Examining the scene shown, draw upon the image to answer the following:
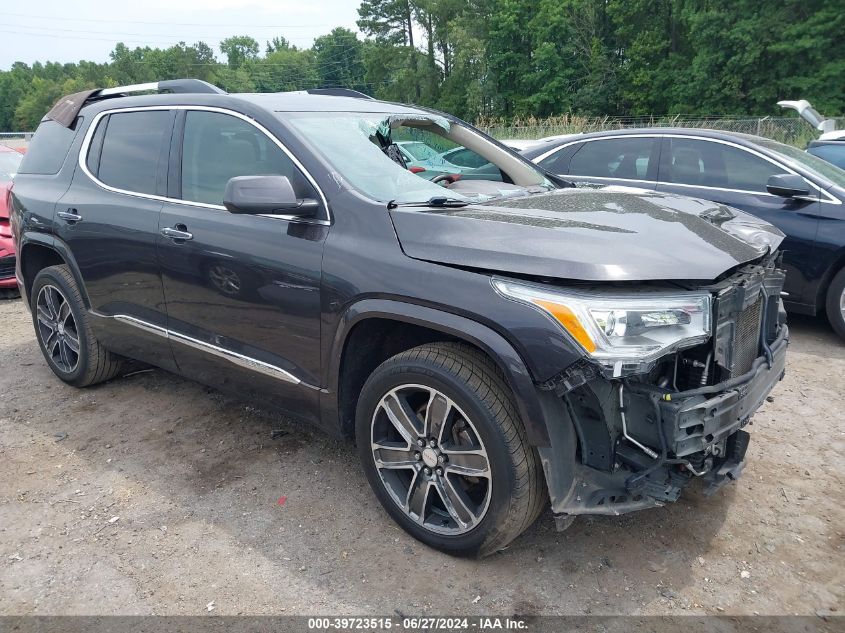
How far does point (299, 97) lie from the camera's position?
11.8 ft

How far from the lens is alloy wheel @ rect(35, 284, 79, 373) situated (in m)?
4.47

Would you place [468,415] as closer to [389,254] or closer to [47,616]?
[389,254]

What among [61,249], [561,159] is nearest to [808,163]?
[561,159]

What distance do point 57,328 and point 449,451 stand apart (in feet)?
11.0

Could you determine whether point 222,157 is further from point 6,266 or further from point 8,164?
point 8,164

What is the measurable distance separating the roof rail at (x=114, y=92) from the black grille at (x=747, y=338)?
10.2ft

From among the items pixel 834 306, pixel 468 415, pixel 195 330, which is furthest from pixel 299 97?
pixel 834 306

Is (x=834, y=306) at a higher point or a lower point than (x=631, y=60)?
lower

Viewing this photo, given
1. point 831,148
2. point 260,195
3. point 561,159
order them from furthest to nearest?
point 831,148
point 561,159
point 260,195

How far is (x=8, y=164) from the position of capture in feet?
29.3

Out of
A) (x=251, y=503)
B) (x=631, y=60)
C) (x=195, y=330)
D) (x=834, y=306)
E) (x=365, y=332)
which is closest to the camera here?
(x=365, y=332)

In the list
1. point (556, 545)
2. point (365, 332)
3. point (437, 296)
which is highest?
point (437, 296)

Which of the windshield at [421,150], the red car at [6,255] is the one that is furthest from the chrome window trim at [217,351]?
the red car at [6,255]

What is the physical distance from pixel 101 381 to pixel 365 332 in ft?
8.80
